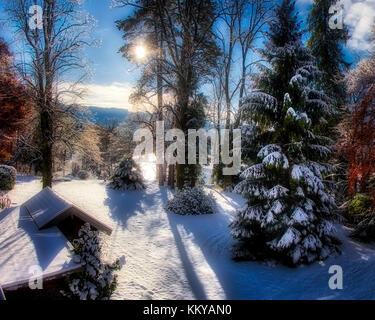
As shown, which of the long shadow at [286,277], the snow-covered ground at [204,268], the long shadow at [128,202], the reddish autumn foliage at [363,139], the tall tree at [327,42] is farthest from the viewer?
the tall tree at [327,42]

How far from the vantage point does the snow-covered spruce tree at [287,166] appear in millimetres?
7176

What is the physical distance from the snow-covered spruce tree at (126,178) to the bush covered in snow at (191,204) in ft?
17.7

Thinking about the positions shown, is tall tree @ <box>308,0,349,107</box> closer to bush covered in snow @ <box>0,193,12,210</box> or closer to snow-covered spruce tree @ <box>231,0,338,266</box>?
snow-covered spruce tree @ <box>231,0,338,266</box>

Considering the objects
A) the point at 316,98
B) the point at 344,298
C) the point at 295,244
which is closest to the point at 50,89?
the point at 316,98

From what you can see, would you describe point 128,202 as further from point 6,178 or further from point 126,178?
point 6,178

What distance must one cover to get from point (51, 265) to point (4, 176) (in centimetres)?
1299

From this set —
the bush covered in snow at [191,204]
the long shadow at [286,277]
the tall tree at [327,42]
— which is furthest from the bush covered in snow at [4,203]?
the tall tree at [327,42]

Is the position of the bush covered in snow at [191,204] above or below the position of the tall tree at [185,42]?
below

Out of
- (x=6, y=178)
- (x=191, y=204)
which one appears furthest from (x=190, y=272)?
(x=6, y=178)

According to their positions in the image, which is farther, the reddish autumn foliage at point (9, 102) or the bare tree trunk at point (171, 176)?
the bare tree trunk at point (171, 176)

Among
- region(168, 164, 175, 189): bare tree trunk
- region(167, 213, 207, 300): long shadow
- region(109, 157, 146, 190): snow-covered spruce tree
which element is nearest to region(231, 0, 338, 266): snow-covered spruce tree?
region(167, 213, 207, 300): long shadow

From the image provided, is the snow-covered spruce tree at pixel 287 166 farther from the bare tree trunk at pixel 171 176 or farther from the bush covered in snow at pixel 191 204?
the bare tree trunk at pixel 171 176

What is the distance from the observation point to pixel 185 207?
12.7 m
